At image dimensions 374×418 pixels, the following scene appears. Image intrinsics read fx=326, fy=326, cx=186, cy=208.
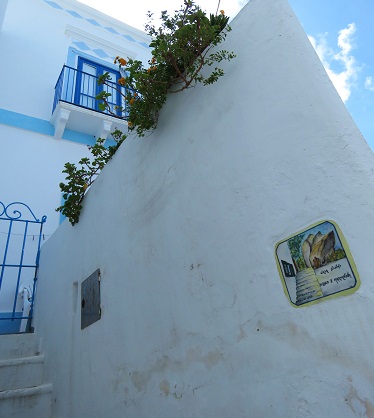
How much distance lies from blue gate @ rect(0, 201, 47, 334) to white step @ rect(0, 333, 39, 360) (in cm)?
36

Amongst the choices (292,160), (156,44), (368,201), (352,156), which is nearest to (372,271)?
(368,201)

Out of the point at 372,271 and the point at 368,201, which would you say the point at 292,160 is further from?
the point at 372,271

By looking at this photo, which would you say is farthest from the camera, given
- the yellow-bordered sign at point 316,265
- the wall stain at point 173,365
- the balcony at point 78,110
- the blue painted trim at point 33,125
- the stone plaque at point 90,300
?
the balcony at point 78,110

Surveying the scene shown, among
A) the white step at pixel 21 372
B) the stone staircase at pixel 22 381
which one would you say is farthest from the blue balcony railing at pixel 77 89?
the white step at pixel 21 372

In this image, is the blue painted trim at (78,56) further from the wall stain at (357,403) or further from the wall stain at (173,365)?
the wall stain at (357,403)

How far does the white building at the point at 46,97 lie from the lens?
5.29 meters

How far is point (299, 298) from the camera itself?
1.21 m

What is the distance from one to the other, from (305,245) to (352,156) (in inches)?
14.8

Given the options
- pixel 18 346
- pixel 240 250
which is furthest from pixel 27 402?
pixel 240 250

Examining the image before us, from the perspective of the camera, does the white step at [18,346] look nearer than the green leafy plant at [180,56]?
No

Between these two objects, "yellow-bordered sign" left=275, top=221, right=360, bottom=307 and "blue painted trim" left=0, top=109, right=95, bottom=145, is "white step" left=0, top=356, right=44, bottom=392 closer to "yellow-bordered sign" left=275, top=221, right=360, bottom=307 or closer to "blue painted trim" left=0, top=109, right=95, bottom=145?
"yellow-bordered sign" left=275, top=221, right=360, bottom=307

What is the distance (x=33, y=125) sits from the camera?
594 cm

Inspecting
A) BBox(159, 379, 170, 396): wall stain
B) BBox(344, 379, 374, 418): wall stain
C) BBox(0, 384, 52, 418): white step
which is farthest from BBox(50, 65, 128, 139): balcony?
BBox(344, 379, 374, 418): wall stain

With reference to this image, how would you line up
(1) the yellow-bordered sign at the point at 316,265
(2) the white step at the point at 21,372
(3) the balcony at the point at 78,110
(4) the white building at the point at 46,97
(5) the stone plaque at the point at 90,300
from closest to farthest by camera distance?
(1) the yellow-bordered sign at the point at 316,265
(5) the stone plaque at the point at 90,300
(2) the white step at the point at 21,372
(4) the white building at the point at 46,97
(3) the balcony at the point at 78,110
